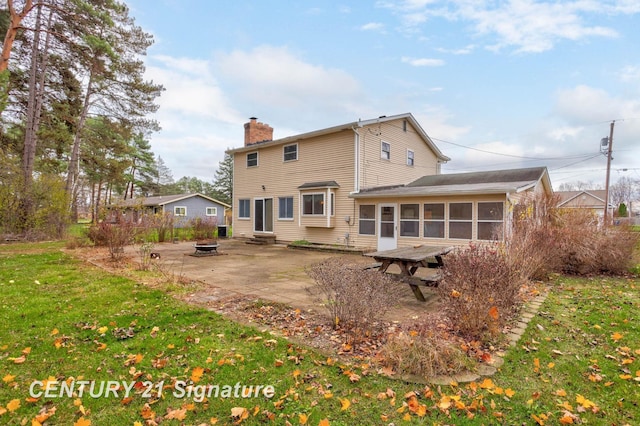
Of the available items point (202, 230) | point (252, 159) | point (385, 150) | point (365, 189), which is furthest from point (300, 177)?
point (202, 230)

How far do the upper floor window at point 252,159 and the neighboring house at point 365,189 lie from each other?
0.05 m

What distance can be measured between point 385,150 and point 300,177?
4.02m

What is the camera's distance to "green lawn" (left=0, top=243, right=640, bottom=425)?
2311 millimetres

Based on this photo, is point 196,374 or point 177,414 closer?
point 177,414

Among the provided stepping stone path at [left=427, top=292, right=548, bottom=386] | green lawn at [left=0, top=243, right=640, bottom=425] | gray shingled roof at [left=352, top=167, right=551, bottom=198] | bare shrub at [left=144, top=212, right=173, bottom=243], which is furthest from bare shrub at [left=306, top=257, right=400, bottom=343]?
bare shrub at [left=144, top=212, right=173, bottom=243]

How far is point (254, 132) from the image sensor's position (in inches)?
698

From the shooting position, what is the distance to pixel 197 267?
873 centimetres

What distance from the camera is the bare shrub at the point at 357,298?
3.60m

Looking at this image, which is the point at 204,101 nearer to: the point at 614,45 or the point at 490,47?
the point at 490,47

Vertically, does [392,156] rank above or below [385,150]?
below

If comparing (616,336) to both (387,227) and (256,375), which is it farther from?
(387,227)

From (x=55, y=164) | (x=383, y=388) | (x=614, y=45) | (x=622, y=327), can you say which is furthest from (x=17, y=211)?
(x=614, y=45)

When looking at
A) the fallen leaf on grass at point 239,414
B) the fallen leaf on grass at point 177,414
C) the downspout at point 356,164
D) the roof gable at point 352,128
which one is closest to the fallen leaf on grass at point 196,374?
the fallen leaf on grass at point 177,414

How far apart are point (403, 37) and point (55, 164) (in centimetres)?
1746
